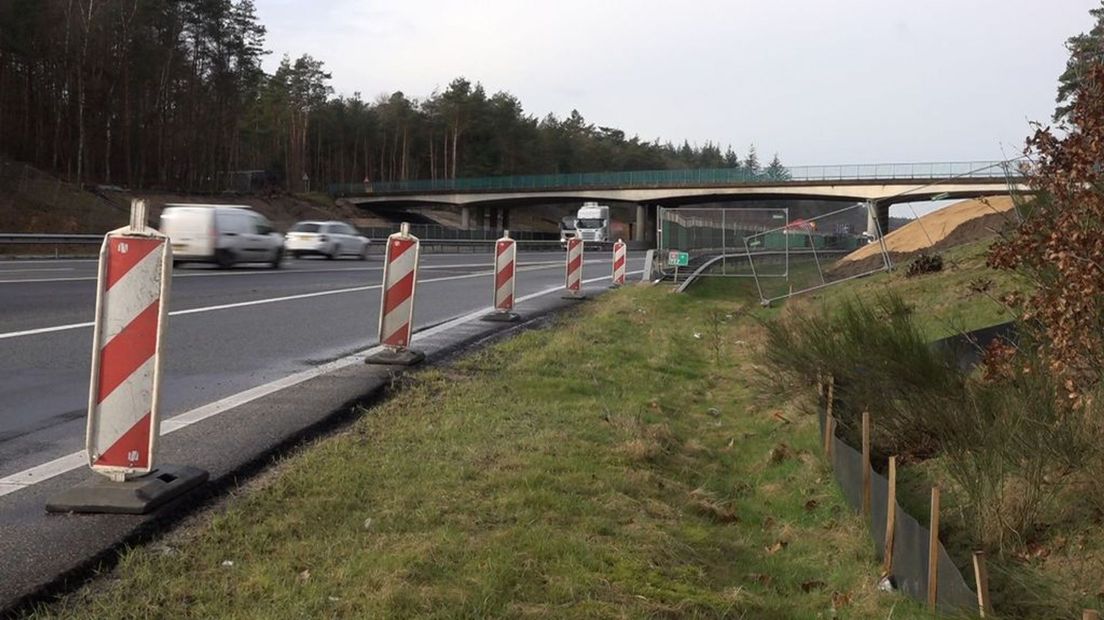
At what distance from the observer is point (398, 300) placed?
9.19 m

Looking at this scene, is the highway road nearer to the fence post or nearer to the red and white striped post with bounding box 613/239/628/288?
the red and white striped post with bounding box 613/239/628/288

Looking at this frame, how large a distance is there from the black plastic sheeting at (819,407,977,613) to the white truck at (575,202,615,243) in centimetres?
6343

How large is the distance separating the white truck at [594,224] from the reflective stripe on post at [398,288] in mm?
60061

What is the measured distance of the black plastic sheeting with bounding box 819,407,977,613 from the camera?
393 cm

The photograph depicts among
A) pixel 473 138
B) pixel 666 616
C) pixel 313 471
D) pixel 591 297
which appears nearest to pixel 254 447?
pixel 313 471

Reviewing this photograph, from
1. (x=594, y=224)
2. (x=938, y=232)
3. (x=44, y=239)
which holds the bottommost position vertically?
(x=44, y=239)

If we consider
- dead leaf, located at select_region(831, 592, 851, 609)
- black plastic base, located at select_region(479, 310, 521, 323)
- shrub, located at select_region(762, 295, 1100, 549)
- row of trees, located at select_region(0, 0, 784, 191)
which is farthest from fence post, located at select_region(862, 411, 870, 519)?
row of trees, located at select_region(0, 0, 784, 191)

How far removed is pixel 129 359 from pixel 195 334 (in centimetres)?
698

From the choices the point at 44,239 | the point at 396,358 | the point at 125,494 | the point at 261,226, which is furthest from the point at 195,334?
the point at 44,239

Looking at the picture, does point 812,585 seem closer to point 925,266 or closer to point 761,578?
point 761,578

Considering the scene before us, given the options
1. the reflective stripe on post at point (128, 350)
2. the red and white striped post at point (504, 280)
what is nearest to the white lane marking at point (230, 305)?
the red and white striped post at point (504, 280)

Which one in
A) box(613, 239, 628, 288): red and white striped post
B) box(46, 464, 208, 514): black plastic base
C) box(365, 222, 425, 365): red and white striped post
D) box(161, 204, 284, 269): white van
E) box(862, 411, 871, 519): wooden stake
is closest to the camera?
box(46, 464, 208, 514): black plastic base

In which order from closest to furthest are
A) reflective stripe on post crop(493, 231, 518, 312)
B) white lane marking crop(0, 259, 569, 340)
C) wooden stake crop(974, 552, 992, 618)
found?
1. wooden stake crop(974, 552, 992, 618)
2. white lane marking crop(0, 259, 569, 340)
3. reflective stripe on post crop(493, 231, 518, 312)

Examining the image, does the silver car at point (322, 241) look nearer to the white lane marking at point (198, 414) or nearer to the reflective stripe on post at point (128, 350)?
the white lane marking at point (198, 414)
